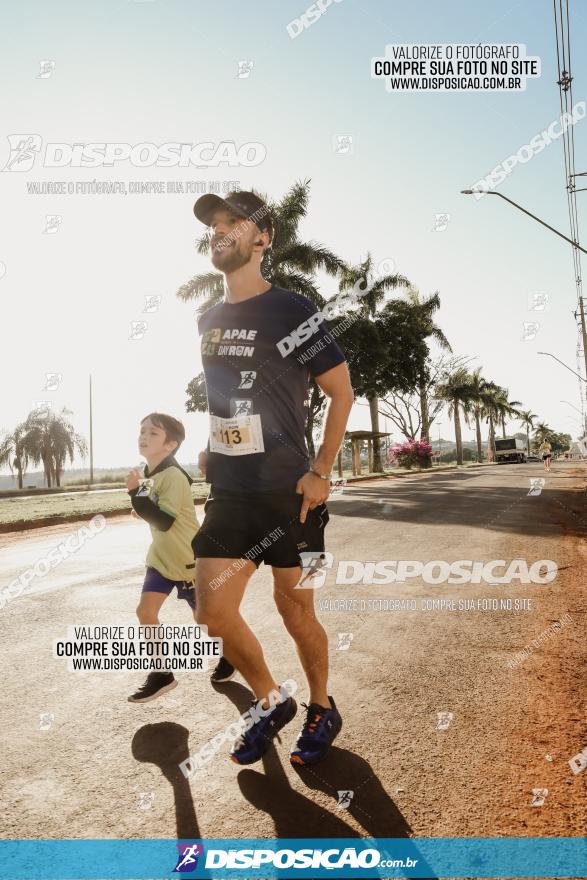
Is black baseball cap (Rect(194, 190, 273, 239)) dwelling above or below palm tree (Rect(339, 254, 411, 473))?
below

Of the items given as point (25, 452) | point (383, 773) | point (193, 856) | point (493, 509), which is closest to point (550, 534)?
point (493, 509)

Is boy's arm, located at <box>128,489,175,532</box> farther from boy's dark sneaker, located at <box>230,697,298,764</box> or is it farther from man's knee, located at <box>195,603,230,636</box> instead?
boy's dark sneaker, located at <box>230,697,298,764</box>

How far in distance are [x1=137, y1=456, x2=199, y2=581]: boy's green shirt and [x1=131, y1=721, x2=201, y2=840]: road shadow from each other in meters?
0.83

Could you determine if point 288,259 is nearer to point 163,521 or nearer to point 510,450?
point 163,521

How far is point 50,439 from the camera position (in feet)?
226

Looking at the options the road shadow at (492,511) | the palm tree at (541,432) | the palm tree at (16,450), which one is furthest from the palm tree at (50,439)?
the palm tree at (541,432)

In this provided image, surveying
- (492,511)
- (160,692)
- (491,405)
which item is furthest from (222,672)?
(491,405)

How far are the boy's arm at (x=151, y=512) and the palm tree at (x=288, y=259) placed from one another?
79.5 ft

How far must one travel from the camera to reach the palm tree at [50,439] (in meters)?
68.2

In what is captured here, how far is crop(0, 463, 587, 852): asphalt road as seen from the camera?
2.12 meters

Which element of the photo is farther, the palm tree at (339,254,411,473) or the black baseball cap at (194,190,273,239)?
the palm tree at (339,254,411,473)

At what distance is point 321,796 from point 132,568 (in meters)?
5.66

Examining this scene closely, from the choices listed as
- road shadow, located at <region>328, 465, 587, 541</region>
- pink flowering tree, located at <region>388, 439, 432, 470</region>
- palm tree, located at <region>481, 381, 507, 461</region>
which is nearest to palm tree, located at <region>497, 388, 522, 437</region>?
palm tree, located at <region>481, 381, 507, 461</region>

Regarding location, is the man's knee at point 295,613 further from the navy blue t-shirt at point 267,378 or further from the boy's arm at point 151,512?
the boy's arm at point 151,512
